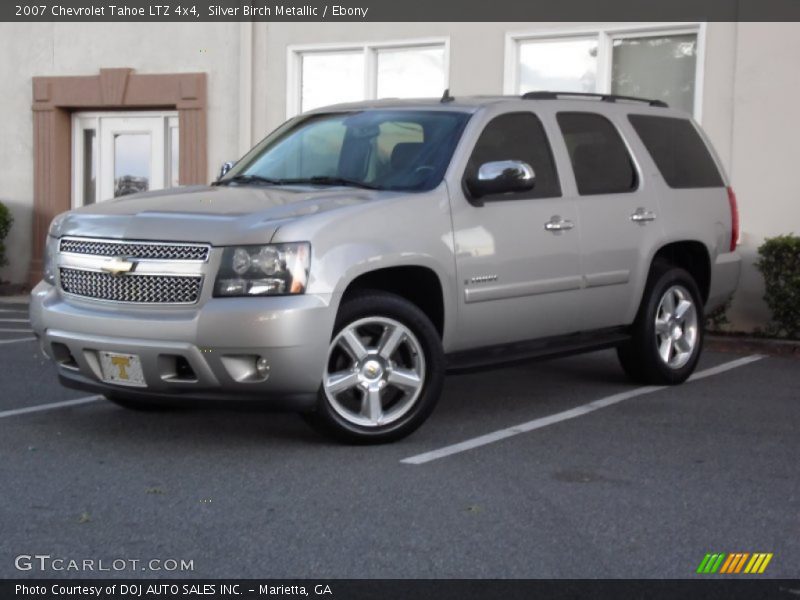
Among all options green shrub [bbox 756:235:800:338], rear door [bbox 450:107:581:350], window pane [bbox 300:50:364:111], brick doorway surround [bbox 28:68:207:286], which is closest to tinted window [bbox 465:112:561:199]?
rear door [bbox 450:107:581:350]

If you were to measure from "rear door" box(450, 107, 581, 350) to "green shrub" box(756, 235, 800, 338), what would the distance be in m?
3.85

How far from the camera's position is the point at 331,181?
25.0ft

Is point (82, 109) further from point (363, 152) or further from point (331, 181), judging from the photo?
point (331, 181)

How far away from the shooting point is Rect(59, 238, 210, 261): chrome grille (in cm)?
656

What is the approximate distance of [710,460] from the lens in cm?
675

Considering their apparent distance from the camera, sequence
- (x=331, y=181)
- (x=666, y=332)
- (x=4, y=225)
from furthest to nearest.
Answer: (x=4, y=225) < (x=666, y=332) < (x=331, y=181)

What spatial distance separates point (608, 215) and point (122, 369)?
3376 mm

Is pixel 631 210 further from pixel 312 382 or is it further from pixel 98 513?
pixel 98 513

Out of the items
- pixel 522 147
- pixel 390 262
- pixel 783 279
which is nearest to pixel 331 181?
pixel 390 262

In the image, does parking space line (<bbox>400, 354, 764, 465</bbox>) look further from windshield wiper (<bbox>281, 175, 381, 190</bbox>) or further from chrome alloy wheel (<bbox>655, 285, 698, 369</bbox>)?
windshield wiper (<bbox>281, 175, 381, 190</bbox>)
